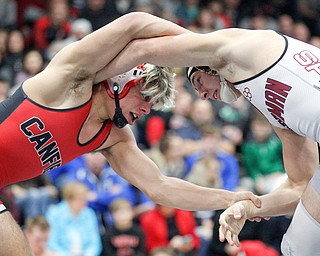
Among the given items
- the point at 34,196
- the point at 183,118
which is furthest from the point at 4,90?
the point at 183,118

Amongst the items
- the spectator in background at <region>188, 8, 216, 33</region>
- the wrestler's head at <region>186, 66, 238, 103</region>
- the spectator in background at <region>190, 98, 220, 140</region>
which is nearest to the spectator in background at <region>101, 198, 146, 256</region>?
the spectator in background at <region>190, 98, 220, 140</region>

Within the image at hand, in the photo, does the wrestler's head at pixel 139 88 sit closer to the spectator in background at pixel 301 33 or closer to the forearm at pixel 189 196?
the forearm at pixel 189 196

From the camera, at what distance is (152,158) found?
8.45 metres

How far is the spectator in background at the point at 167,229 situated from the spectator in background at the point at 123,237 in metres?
0.25

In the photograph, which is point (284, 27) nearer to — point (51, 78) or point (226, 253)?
point (226, 253)

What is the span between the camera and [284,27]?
1246 cm

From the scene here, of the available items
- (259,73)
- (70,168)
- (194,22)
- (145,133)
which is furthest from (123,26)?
(194,22)

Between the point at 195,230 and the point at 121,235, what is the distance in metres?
0.87

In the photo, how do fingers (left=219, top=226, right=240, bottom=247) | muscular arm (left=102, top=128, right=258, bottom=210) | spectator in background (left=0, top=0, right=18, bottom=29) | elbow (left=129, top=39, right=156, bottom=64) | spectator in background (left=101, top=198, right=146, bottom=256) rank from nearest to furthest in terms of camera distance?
fingers (left=219, top=226, right=240, bottom=247) < elbow (left=129, top=39, right=156, bottom=64) < muscular arm (left=102, top=128, right=258, bottom=210) < spectator in background (left=101, top=198, right=146, bottom=256) < spectator in background (left=0, top=0, right=18, bottom=29)

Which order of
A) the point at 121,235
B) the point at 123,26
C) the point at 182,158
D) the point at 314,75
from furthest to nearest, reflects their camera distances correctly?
the point at 182,158
the point at 121,235
the point at 123,26
the point at 314,75

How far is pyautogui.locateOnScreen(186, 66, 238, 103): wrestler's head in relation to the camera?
15.5ft

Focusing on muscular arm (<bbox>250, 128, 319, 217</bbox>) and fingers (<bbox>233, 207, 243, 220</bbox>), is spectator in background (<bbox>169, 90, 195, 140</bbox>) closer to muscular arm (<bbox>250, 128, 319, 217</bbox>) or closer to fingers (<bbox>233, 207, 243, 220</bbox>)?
muscular arm (<bbox>250, 128, 319, 217</bbox>)

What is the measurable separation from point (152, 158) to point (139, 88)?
3.45 metres

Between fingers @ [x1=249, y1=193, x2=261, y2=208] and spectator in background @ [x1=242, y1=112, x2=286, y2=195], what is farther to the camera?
spectator in background @ [x1=242, y1=112, x2=286, y2=195]
